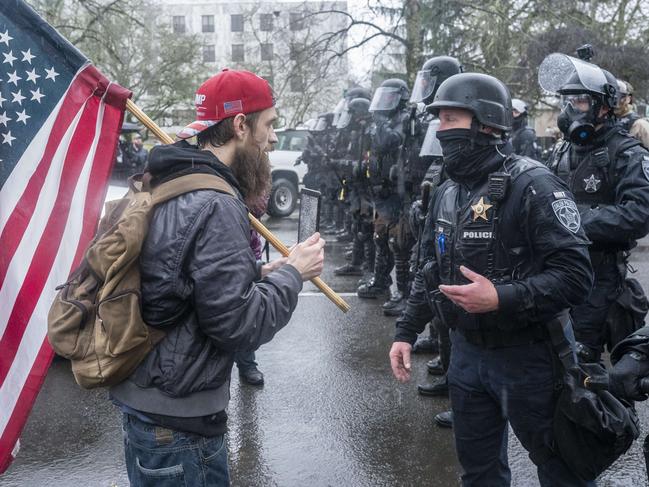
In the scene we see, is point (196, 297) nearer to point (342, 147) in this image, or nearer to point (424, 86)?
point (424, 86)

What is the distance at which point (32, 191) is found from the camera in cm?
250

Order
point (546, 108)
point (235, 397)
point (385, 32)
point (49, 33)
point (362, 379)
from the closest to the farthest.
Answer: point (49, 33) → point (235, 397) → point (362, 379) → point (385, 32) → point (546, 108)

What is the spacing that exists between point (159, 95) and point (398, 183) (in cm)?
2377

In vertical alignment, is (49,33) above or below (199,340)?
above

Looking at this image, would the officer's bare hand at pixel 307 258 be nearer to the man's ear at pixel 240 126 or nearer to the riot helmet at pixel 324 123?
the man's ear at pixel 240 126

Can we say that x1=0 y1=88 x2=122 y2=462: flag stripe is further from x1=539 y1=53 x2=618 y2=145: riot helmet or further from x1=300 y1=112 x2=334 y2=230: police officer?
x1=300 y1=112 x2=334 y2=230: police officer

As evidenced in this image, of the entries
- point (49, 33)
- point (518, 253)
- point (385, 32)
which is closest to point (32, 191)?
point (49, 33)

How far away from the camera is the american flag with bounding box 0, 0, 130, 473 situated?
245cm

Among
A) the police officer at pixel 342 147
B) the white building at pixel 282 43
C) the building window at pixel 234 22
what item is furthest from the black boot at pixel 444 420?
the building window at pixel 234 22

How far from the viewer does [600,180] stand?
377 cm

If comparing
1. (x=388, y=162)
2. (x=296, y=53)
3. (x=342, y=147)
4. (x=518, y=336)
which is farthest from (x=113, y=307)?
(x=296, y=53)

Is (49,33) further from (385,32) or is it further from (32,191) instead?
(385,32)

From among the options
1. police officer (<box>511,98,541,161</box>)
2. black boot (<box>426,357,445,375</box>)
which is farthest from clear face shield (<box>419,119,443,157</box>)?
police officer (<box>511,98,541,161</box>)

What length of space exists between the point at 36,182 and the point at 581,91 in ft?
9.49
